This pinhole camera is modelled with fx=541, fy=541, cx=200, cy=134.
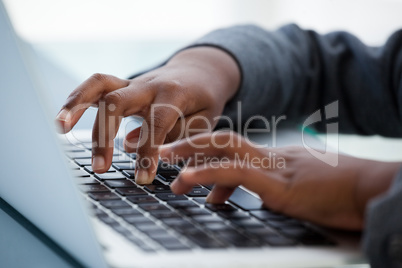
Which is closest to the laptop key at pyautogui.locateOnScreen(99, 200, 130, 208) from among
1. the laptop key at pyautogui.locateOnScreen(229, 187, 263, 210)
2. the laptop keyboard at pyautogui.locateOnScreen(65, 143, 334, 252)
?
the laptop keyboard at pyautogui.locateOnScreen(65, 143, 334, 252)

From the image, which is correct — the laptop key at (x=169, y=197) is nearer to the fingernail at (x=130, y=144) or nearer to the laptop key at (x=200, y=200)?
the laptop key at (x=200, y=200)

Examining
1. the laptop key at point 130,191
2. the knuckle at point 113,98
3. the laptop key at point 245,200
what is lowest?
the laptop key at point 245,200

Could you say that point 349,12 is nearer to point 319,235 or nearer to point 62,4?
point 62,4

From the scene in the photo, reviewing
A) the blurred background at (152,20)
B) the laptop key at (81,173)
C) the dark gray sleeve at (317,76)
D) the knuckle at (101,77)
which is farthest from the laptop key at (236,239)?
the blurred background at (152,20)

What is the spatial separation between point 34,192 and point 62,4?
A: 2.07 meters

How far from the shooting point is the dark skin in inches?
17.3

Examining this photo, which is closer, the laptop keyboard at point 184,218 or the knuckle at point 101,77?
the laptop keyboard at point 184,218

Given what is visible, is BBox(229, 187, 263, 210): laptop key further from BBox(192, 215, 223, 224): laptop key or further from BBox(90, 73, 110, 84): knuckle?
BBox(90, 73, 110, 84): knuckle

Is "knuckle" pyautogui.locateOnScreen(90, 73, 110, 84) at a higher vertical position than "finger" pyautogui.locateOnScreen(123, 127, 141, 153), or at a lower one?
higher

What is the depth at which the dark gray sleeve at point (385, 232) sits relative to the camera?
0.37 m

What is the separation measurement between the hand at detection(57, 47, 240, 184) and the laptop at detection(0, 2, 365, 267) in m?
0.09

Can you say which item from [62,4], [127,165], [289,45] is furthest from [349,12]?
[127,165]

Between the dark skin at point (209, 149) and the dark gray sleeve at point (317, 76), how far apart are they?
0.14 feet

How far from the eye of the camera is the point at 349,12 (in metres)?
2.42
